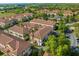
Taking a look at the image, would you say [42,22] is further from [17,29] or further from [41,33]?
[17,29]

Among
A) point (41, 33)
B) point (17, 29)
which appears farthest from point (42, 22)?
point (17, 29)

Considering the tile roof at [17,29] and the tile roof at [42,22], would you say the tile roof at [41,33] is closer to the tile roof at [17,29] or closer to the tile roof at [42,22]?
the tile roof at [42,22]

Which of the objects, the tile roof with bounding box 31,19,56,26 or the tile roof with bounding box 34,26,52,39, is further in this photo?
the tile roof with bounding box 31,19,56,26

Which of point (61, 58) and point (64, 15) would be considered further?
point (64, 15)

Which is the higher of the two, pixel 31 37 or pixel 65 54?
pixel 31 37

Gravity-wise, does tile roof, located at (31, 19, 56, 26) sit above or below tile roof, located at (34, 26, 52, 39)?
above

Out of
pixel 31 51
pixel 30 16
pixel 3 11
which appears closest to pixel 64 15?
pixel 30 16

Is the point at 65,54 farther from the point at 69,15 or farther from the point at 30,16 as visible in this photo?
the point at 30,16

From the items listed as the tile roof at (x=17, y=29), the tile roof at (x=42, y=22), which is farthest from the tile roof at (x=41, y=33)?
the tile roof at (x=17, y=29)

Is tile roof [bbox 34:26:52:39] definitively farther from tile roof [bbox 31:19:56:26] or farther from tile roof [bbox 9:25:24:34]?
tile roof [bbox 9:25:24:34]

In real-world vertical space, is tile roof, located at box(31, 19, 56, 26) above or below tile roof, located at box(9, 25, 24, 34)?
above

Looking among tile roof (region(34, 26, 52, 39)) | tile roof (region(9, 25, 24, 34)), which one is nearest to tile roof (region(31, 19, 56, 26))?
tile roof (region(34, 26, 52, 39))
